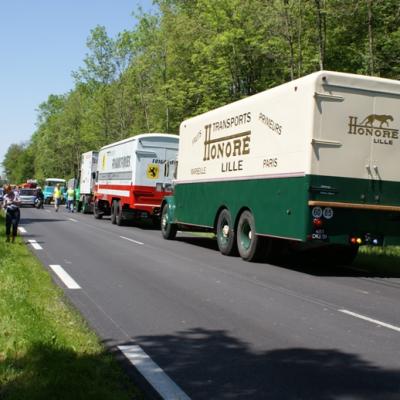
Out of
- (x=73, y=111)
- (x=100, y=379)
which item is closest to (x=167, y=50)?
(x=100, y=379)

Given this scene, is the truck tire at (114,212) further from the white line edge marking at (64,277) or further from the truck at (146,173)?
the white line edge marking at (64,277)

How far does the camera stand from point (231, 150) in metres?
14.3

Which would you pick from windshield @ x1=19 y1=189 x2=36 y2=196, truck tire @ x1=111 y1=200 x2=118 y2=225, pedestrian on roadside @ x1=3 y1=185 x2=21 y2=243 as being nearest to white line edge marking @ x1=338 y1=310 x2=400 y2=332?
pedestrian on roadside @ x1=3 y1=185 x2=21 y2=243

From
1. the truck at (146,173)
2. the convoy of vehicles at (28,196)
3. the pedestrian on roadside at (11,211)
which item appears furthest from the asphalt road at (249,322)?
the convoy of vehicles at (28,196)

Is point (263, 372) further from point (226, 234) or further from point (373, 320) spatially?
point (226, 234)

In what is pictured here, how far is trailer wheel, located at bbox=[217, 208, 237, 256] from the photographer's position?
14148mm

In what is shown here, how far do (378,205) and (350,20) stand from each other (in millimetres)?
16675

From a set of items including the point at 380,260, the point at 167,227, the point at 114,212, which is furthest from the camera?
the point at 114,212

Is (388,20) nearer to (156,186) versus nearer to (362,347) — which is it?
(156,186)

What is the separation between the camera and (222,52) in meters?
32.3

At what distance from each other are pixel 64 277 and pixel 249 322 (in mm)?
4263

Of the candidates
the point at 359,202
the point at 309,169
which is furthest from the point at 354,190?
the point at 309,169

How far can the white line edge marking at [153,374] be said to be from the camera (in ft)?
14.6

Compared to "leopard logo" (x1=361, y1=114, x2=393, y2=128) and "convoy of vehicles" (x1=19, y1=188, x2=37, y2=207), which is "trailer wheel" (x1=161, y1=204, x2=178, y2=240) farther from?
"convoy of vehicles" (x1=19, y1=188, x2=37, y2=207)
